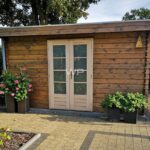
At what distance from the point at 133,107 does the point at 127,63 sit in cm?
110

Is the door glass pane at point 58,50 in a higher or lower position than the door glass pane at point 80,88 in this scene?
higher

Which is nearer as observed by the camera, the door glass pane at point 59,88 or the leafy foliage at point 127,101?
the leafy foliage at point 127,101

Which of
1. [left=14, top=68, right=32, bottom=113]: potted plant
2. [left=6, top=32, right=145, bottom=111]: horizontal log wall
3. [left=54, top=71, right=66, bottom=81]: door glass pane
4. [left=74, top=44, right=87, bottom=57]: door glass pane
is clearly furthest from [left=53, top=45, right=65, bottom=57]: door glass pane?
[left=14, top=68, right=32, bottom=113]: potted plant

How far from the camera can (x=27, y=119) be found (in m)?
4.92

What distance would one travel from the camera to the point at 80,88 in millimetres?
5332

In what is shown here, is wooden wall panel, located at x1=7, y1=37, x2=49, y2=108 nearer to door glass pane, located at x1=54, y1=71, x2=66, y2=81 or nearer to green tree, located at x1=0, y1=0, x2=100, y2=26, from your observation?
door glass pane, located at x1=54, y1=71, x2=66, y2=81

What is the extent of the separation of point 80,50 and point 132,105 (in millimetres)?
1908

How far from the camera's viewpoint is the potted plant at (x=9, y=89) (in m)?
5.32

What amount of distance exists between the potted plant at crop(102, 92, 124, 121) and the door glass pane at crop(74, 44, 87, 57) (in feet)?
4.36

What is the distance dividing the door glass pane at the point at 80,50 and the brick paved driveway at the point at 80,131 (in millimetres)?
1638

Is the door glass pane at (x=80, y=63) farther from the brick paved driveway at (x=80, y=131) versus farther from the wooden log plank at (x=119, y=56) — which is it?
the brick paved driveway at (x=80, y=131)

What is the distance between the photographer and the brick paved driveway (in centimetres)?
341

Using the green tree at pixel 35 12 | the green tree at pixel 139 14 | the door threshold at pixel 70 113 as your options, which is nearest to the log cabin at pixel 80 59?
the door threshold at pixel 70 113

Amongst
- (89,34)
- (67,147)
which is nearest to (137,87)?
(89,34)
